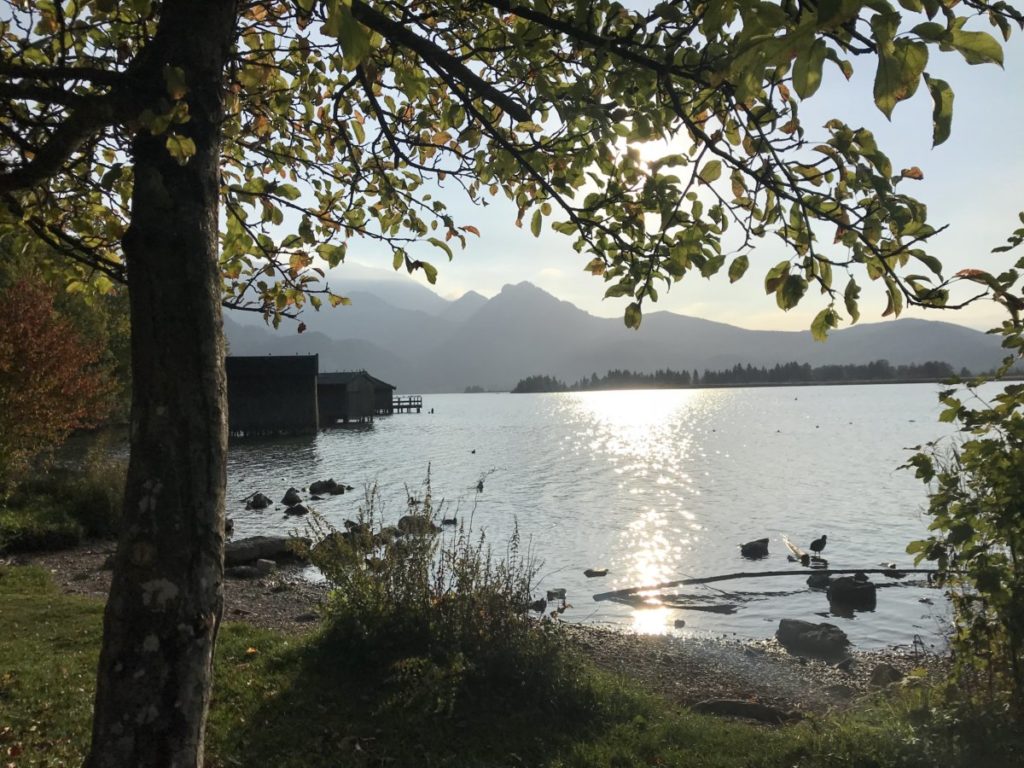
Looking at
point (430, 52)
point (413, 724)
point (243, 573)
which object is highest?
point (430, 52)

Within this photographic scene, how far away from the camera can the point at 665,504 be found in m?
36.0

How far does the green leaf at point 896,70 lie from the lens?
192 centimetres

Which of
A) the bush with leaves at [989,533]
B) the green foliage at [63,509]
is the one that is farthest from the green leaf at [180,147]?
the green foliage at [63,509]

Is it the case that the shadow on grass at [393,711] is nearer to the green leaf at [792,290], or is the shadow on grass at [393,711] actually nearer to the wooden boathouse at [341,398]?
the green leaf at [792,290]

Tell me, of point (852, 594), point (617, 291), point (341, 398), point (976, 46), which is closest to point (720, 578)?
point (852, 594)

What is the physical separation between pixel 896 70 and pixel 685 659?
13406mm

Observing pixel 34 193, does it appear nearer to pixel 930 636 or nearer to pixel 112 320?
pixel 930 636

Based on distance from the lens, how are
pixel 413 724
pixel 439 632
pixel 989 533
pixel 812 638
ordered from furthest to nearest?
pixel 812 638 < pixel 439 632 < pixel 413 724 < pixel 989 533

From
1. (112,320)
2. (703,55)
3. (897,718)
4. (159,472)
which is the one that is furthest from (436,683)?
(112,320)

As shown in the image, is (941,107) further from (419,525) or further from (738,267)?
(419,525)

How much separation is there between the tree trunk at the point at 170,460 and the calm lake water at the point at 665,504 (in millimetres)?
7521

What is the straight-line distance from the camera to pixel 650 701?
345 inches

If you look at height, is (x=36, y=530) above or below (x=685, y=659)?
above

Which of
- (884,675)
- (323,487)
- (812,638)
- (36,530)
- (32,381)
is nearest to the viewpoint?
(884,675)
